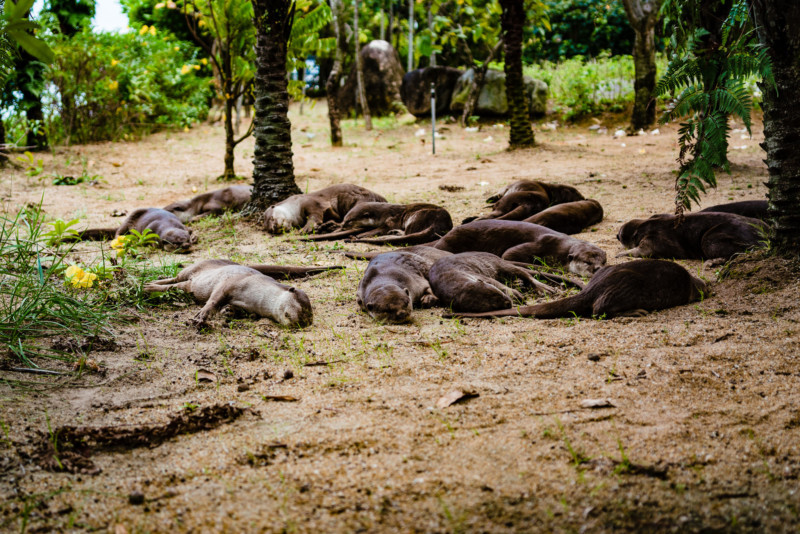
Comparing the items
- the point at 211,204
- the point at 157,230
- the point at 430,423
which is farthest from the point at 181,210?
the point at 430,423

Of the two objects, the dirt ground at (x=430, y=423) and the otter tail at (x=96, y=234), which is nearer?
the dirt ground at (x=430, y=423)

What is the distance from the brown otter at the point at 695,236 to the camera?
17.0 feet

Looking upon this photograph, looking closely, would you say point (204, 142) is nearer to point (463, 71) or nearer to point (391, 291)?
point (463, 71)

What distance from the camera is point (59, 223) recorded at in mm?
4184

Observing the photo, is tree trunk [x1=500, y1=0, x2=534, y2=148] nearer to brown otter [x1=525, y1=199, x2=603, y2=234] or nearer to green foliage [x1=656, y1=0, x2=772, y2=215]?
brown otter [x1=525, y1=199, x2=603, y2=234]

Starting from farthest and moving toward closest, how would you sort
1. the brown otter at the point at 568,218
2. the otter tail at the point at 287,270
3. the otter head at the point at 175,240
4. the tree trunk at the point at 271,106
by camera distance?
the tree trunk at the point at 271,106 → the brown otter at the point at 568,218 → the otter head at the point at 175,240 → the otter tail at the point at 287,270

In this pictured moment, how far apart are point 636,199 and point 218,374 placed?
6272mm

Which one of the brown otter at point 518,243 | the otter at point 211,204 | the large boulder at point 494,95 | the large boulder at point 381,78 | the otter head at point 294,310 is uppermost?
the large boulder at point 381,78

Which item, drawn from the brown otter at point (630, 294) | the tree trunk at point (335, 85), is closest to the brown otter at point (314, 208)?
the brown otter at point (630, 294)

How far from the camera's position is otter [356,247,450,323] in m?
4.29

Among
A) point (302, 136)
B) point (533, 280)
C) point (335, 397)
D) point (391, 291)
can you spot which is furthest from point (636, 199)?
point (302, 136)

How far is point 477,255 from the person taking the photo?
17.0 feet

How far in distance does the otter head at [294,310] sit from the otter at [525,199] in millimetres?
3141

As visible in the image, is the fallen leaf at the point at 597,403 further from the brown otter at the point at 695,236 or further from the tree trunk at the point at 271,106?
the tree trunk at the point at 271,106
